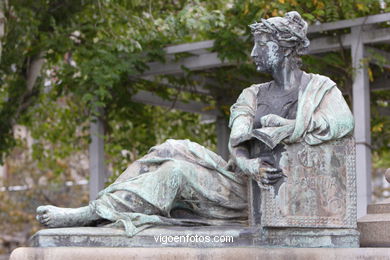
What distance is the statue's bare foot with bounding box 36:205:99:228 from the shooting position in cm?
792

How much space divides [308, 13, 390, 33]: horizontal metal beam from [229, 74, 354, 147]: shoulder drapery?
5.29 m

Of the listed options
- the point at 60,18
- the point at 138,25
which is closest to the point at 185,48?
the point at 138,25

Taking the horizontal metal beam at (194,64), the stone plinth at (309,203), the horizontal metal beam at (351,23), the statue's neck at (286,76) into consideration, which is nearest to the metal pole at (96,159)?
the horizontal metal beam at (194,64)

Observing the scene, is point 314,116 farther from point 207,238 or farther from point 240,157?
point 207,238

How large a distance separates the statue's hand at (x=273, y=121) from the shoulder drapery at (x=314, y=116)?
0.09 m

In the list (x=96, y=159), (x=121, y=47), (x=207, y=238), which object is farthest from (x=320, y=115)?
(x=96, y=159)

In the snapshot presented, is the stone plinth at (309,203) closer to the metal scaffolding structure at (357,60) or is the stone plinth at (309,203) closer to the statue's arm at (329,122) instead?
the statue's arm at (329,122)

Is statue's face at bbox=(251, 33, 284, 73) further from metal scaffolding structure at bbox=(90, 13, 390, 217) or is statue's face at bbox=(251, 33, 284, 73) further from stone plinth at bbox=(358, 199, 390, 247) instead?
metal scaffolding structure at bbox=(90, 13, 390, 217)

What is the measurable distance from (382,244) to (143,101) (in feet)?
30.7

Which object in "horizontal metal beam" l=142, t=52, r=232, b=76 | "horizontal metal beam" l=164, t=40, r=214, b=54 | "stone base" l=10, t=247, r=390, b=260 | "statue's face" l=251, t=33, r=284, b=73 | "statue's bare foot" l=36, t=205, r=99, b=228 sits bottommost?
"stone base" l=10, t=247, r=390, b=260

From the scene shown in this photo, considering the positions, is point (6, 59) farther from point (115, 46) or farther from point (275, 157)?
point (275, 157)

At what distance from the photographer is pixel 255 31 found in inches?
318

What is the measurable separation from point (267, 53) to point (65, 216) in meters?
1.84

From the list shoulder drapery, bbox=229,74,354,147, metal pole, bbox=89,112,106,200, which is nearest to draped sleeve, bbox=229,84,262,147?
shoulder drapery, bbox=229,74,354,147
